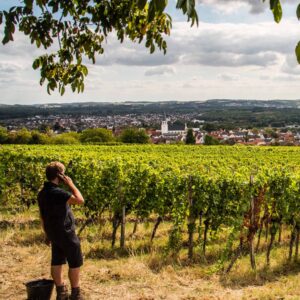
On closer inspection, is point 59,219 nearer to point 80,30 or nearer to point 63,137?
point 80,30

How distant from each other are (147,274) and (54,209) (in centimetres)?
263

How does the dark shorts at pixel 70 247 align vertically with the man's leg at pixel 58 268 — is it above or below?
above

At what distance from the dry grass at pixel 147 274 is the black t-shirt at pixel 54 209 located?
1.32 metres

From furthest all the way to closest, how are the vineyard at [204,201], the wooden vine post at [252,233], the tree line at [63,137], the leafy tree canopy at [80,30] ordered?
the tree line at [63,137] < the vineyard at [204,201] < the wooden vine post at [252,233] < the leafy tree canopy at [80,30]

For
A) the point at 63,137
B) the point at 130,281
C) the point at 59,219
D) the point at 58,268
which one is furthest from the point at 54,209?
the point at 63,137

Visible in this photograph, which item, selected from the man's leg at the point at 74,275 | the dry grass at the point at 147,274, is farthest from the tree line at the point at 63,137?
the man's leg at the point at 74,275

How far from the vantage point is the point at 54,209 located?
5.24 m

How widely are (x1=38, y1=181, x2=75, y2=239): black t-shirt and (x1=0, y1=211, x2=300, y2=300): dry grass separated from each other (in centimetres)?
132

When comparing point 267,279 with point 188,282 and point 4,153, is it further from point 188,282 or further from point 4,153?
point 4,153

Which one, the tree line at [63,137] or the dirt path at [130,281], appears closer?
the dirt path at [130,281]

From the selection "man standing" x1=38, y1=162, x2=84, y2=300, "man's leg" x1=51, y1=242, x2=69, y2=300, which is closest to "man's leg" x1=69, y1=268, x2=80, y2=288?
"man standing" x1=38, y1=162, x2=84, y2=300

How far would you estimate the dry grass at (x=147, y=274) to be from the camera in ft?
20.8

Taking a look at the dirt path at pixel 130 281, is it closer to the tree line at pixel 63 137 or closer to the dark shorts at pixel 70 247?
the dark shorts at pixel 70 247

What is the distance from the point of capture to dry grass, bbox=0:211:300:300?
20.8 feet
